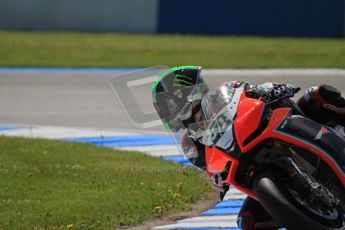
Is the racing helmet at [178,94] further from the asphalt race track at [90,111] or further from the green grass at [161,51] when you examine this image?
the green grass at [161,51]

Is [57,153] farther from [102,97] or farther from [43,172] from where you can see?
[102,97]

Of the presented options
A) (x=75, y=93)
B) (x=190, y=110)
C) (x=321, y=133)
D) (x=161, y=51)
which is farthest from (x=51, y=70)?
(x=321, y=133)

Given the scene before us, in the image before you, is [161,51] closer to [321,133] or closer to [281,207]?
[321,133]

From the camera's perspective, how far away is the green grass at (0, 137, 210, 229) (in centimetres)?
722

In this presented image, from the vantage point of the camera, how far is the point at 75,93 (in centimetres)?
1518

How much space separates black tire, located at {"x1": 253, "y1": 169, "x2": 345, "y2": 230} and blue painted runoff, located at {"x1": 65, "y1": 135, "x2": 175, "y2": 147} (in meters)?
5.93

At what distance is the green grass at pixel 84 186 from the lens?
7219 mm

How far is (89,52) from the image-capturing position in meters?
22.1

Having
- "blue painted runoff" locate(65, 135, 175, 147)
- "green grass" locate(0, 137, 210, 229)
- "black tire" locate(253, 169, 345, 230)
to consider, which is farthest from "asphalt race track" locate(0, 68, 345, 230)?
"black tire" locate(253, 169, 345, 230)

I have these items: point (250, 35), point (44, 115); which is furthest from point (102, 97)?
point (250, 35)

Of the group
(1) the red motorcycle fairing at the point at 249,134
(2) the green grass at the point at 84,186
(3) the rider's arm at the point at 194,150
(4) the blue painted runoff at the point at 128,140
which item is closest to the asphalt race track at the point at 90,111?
(4) the blue painted runoff at the point at 128,140

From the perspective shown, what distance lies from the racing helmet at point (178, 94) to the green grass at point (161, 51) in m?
11.9

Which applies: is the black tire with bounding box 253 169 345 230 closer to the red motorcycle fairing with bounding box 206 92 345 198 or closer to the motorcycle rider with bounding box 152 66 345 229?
the red motorcycle fairing with bounding box 206 92 345 198

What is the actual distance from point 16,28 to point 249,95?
24168mm
